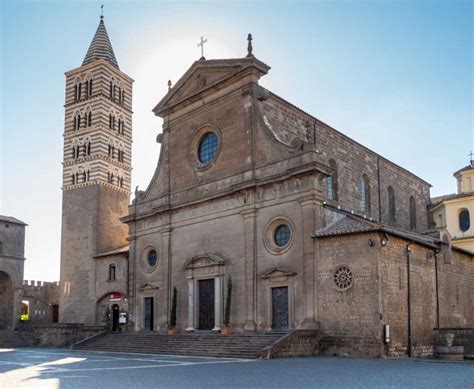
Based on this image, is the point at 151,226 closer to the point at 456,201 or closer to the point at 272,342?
the point at 272,342

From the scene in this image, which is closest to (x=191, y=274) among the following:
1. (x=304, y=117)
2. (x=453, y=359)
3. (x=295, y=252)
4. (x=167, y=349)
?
(x=167, y=349)

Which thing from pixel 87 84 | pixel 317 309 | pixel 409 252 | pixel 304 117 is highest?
pixel 87 84

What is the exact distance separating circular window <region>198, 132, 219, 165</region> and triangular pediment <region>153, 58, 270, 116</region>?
261 centimetres

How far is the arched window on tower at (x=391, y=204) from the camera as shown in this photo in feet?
136

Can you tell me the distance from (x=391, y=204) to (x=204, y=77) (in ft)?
54.3

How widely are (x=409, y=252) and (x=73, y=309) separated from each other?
90.4ft

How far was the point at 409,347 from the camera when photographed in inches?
1036

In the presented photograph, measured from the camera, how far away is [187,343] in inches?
1145

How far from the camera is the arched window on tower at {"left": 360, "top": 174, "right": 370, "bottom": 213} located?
38469 millimetres

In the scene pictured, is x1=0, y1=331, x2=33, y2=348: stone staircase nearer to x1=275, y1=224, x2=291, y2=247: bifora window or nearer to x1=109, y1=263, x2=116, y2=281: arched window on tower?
x1=109, y1=263, x2=116, y2=281: arched window on tower

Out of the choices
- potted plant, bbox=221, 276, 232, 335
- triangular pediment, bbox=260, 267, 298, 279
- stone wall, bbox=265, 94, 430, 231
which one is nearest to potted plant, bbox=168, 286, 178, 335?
potted plant, bbox=221, 276, 232, 335

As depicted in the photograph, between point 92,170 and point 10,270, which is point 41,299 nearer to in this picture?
point 10,270

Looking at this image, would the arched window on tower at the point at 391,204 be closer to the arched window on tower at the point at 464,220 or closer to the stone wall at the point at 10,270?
the arched window on tower at the point at 464,220

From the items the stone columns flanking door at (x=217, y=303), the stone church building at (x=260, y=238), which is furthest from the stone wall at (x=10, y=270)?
the stone columns flanking door at (x=217, y=303)
